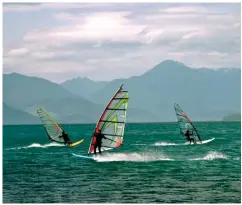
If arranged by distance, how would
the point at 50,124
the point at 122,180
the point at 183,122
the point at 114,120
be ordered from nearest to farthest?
the point at 122,180, the point at 114,120, the point at 50,124, the point at 183,122

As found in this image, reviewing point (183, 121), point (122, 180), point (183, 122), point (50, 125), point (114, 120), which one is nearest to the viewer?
point (122, 180)

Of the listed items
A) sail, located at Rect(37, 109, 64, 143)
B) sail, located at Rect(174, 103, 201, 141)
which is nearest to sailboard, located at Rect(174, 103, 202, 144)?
sail, located at Rect(174, 103, 201, 141)

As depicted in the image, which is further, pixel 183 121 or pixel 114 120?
pixel 183 121

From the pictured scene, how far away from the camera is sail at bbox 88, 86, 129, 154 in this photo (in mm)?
32969

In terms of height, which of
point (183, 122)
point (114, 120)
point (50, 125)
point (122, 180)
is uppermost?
point (114, 120)

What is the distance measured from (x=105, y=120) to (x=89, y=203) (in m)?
9.45

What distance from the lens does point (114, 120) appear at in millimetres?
33906

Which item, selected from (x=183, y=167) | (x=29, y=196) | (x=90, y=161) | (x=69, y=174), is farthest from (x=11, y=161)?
(x=29, y=196)

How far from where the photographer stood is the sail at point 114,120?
33.0 meters

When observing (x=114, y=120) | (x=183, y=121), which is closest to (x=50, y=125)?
(x=183, y=121)

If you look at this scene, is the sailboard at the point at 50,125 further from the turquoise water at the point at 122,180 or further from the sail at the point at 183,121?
the sail at the point at 183,121

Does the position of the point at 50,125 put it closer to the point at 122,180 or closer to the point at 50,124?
the point at 50,124

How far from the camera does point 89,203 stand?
2484 cm

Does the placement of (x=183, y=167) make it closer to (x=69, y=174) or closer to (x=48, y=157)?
(x=69, y=174)
